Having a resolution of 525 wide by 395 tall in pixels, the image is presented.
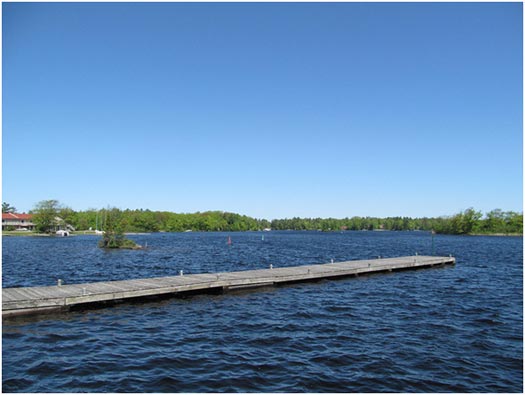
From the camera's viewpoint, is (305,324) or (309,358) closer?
(309,358)

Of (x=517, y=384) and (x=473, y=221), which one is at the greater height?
(x=473, y=221)

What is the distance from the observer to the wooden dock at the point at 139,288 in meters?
20.2

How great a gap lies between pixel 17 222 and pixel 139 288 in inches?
6644

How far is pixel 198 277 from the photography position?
28.6 metres

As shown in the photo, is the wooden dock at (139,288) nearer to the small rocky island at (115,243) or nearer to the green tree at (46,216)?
the small rocky island at (115,243)

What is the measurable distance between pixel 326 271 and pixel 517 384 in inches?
837

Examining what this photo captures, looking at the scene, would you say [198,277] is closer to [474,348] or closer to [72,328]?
[72,328]

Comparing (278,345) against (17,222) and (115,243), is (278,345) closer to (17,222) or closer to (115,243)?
(115,243)

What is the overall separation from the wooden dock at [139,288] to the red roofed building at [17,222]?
153105mm

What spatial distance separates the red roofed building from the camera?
502 ft

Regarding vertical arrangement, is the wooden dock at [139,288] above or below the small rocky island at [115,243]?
below

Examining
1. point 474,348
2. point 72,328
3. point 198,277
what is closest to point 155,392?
point 72,328

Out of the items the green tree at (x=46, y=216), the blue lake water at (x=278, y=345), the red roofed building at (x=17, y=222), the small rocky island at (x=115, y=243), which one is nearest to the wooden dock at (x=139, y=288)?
the blue lake water at (x=278, y=345)

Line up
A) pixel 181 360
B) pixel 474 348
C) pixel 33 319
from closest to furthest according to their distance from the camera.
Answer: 1. pixel 181 360
2. pixel 474 348
3. pixel 33 319
